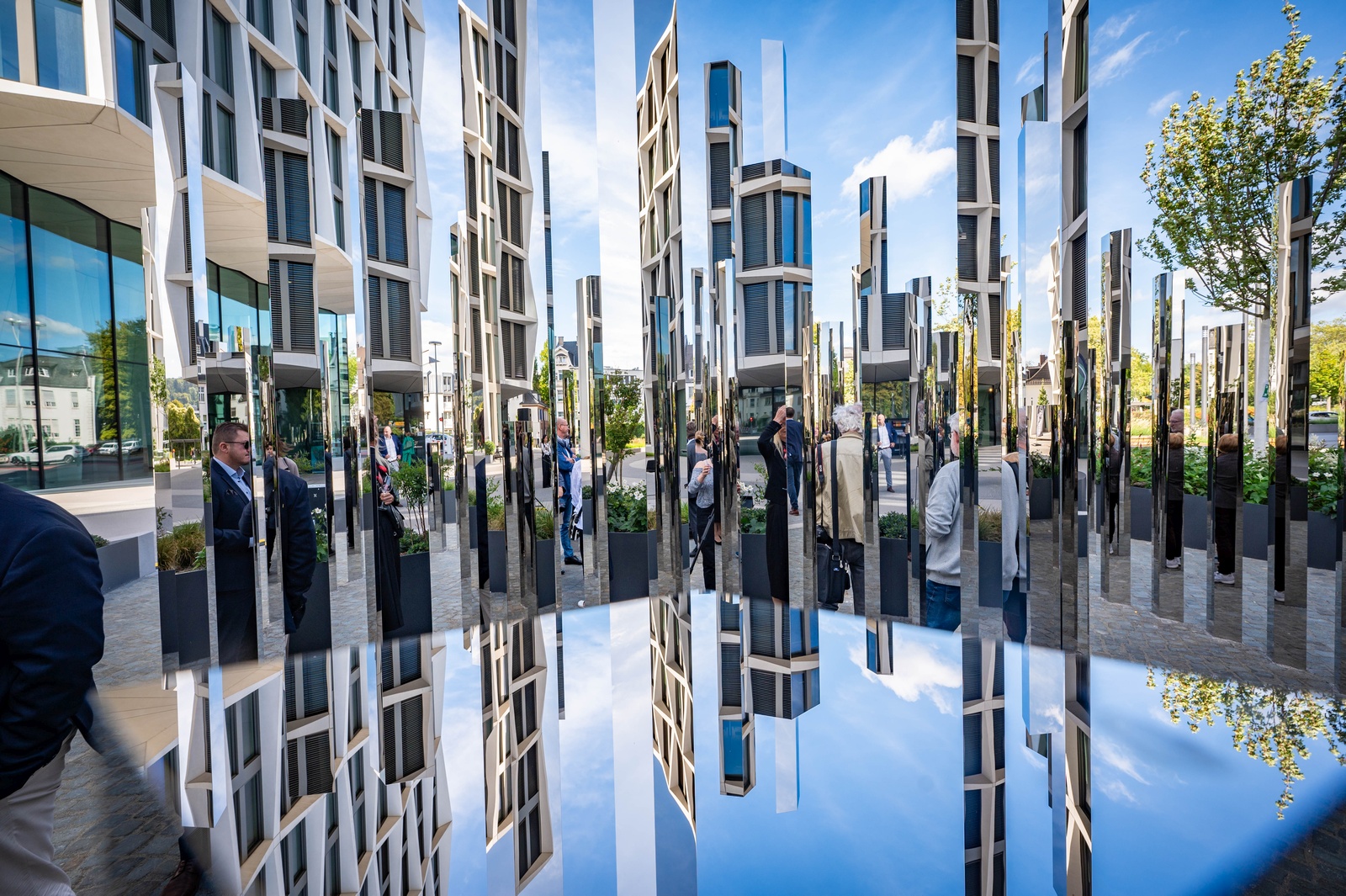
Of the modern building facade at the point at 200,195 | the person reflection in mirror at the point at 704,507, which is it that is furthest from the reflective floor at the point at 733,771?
the person reflection in mirror at the point at 704,507

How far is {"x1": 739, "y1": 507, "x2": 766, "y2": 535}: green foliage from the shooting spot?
7.04 m

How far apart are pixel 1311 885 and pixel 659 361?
14.3ft

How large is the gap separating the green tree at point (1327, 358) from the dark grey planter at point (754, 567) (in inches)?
182

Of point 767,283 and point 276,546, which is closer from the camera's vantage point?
point 276,546

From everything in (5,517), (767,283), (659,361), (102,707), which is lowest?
(102,707)

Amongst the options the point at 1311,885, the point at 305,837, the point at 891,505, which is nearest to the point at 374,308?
the point at 305,837

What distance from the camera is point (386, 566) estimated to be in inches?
157

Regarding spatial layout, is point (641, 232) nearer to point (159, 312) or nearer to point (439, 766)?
point (159, 312)

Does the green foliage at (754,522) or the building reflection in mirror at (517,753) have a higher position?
the green foliage at (754,522)

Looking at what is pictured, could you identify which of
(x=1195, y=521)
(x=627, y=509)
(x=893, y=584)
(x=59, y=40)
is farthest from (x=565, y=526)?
(x=1195, y=521)

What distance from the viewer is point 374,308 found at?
401 cm

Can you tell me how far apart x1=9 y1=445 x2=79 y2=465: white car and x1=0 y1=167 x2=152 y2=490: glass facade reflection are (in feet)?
0.05

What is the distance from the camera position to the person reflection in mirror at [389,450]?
18.4 ft

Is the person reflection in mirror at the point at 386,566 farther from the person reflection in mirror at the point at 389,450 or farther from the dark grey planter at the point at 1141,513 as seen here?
the dark grey planter at the point at 1141,513
